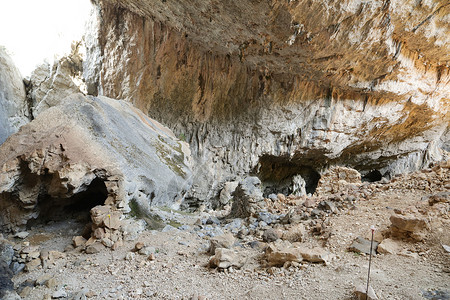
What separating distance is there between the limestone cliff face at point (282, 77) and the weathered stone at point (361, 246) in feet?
16.9

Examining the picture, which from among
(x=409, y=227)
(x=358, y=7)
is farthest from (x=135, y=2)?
(x=409, y=227)

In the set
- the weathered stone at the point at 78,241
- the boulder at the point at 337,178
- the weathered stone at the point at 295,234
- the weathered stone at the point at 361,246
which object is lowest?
the weathered stone at the point at 78,241

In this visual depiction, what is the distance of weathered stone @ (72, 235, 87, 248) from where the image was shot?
13.2 ft

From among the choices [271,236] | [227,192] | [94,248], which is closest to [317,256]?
[271,236]

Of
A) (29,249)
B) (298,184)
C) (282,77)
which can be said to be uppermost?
(282,77)

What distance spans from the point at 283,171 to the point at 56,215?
11920 millimetres

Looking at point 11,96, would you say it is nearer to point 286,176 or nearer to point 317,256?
point 317,256

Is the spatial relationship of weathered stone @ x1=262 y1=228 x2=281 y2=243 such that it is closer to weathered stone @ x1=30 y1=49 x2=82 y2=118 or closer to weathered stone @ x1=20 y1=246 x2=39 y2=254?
weathered stone @ x1=20 y1=246 x2=39 y2=254

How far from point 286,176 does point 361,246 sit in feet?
38.5

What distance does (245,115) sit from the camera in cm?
1125

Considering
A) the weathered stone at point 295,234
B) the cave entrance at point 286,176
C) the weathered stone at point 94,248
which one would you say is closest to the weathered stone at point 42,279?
the weathered stone at point 94,248

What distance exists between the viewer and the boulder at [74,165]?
4.07m

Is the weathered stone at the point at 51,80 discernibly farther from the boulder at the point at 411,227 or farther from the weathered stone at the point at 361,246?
the boulder at the point at 411,227

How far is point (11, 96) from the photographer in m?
10.2
